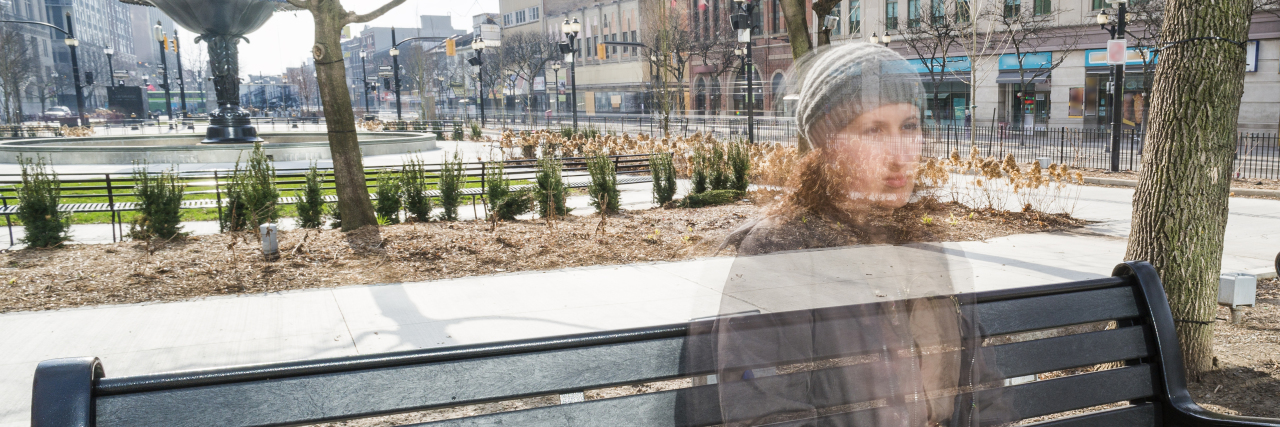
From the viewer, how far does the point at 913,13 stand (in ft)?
134

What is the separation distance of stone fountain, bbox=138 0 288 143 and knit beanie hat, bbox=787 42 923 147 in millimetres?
23438

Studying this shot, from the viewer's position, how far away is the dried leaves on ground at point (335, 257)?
6824 mm

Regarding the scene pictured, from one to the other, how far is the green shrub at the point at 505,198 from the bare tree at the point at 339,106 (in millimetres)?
→ 1760

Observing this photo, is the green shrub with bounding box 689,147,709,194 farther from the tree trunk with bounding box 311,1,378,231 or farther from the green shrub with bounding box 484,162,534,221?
the tree trunk with bounding box 311,1,378,231

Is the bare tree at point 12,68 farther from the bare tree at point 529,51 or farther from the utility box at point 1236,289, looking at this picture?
the utility box at point 1236,289

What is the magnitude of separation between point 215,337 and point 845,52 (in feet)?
16.2

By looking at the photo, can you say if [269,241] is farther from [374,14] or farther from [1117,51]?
[1117,51]

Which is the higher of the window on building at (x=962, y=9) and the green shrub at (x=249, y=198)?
the window on building at (x=962, y=9)

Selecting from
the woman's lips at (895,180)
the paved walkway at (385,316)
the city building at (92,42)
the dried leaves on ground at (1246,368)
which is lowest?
the dried leaves on ground at (1246,368)

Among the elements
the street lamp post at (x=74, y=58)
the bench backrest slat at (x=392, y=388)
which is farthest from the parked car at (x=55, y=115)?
the bench backrest slat at (x=392, y=388)

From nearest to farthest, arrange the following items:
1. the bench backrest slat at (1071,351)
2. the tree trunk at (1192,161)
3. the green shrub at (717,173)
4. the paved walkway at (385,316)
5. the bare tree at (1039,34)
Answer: the bench backrest slat at (1071,351)
the tree trunk at (1192,161)
the paved walkway at (385,316)
the green shrub at (717,173)
the bare tree at (1039,34)

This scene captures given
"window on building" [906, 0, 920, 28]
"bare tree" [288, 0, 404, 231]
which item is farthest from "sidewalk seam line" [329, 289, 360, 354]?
"window on building" [906, 0, 920, 28]

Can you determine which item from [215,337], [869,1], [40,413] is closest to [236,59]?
[215,337]

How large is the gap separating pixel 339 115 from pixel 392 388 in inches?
281
